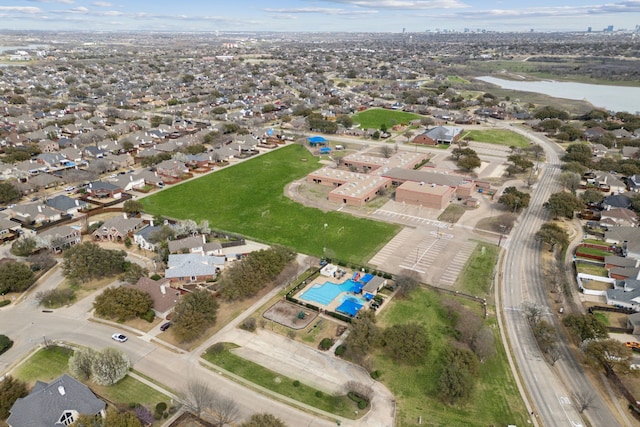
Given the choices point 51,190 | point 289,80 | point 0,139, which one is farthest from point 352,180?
point 289,80

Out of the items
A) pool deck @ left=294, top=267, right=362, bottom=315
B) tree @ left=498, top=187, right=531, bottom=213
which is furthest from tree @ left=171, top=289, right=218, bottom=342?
tree @ left=498, top=187, right=531, bottom=213

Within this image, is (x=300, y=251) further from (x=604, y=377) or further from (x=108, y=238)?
(x=604, y=377)

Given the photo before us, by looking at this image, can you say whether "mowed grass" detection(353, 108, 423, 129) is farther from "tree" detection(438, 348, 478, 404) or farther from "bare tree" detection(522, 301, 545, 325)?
"tree" detection(438, 348, 478, 404)

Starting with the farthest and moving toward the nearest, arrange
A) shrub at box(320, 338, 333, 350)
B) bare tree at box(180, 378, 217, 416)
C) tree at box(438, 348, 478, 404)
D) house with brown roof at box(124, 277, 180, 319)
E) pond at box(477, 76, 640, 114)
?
pond at box(477, 76, 640, 114)
house with brown roof at box(124, 277, 180, 319)
shrub at box(320, 338, 333, 350)
tree at box(438, 348, 478, 404)
bare tree at box(180, 378, 217, 416)

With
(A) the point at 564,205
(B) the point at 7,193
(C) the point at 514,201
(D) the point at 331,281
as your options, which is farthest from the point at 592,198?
(B) the point at 7,193

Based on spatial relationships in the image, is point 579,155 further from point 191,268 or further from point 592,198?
point 191,268
